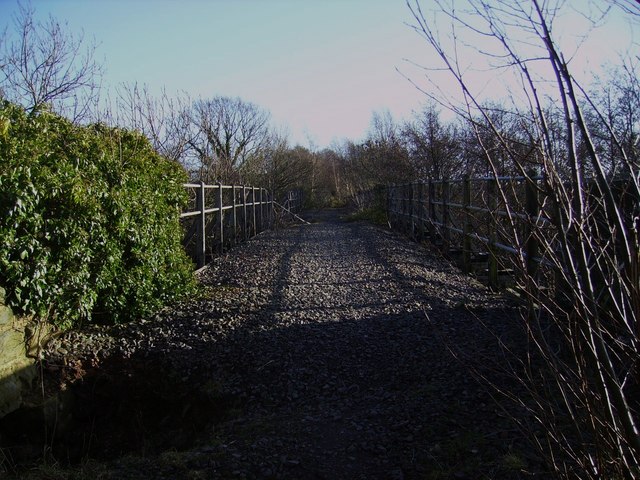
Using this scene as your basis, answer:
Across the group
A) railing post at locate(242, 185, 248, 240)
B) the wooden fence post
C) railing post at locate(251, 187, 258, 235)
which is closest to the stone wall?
the wooden fence post

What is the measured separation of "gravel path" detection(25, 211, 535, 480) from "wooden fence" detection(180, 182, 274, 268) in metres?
1.84

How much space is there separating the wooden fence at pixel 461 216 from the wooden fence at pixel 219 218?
153 inches

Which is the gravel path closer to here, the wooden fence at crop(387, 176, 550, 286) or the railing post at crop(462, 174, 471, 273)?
the wooden fence at crop(387, 176, 550, 286)

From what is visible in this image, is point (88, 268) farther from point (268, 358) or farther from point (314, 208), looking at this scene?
point (314, 208)

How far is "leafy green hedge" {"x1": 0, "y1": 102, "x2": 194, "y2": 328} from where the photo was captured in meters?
3.93

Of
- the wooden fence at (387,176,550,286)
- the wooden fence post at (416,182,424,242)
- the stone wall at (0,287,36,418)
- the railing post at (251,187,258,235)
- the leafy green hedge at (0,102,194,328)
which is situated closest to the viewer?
the stone wall at (0,287,36,418)

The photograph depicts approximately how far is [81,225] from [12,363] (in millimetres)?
1242

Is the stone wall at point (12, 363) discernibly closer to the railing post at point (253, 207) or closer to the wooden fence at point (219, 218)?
the wooden fence at point (219, 218)

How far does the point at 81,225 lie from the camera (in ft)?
14.7

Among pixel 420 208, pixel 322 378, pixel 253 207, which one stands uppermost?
pixel 253 207

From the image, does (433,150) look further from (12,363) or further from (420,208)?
(12,363)

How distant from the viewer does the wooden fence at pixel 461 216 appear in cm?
498

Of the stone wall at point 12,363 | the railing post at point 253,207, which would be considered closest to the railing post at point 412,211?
the railing post at point 253,207

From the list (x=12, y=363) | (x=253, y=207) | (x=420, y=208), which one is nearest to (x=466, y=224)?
(x=420, y=208)
